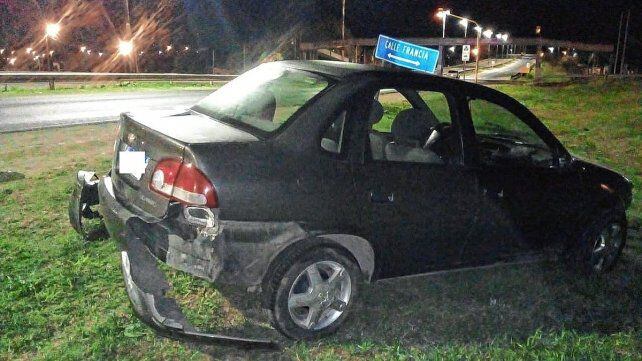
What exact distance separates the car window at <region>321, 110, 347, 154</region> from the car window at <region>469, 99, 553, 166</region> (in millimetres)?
1118

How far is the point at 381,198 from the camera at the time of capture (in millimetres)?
3799

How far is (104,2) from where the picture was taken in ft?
224

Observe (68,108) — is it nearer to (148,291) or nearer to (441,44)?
(148,291)

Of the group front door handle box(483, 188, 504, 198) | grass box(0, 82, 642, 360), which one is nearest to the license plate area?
grass box(0, 82, 642, 360)

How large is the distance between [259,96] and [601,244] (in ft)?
11.0

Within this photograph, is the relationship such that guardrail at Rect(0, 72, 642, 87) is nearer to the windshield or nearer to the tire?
the windshield

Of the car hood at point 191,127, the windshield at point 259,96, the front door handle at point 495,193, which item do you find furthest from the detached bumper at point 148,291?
the front door handle at point 495,193

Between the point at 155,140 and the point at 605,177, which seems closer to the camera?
the point at 155,140

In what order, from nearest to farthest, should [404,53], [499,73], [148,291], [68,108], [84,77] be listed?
[148,291], [404,53], [68,108], [84,77], [499,73]

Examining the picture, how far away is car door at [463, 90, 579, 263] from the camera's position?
4.37 metres

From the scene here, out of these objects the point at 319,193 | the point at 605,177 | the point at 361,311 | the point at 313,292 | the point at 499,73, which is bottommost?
the point at 361,311

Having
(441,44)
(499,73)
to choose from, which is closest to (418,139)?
(441,44)

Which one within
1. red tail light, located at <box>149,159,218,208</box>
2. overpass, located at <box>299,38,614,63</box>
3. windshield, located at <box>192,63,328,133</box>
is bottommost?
red tail light, located at <box>149,159,218,208</box>

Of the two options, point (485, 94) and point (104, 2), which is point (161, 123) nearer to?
point (485, 94)
